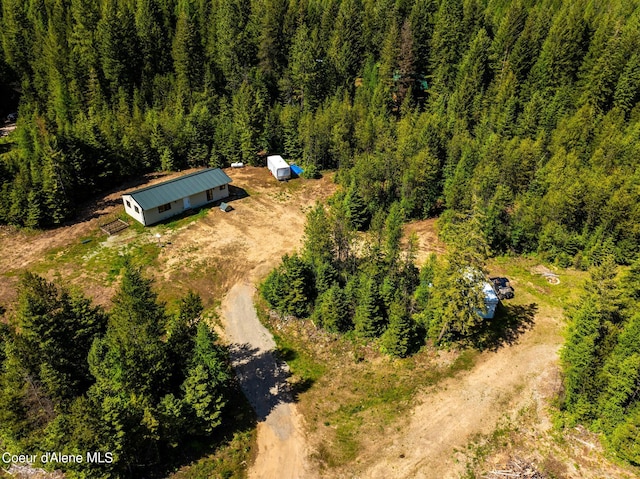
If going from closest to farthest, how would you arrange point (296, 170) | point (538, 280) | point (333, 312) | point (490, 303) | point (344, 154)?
point (333, 312), point (490, 303), point (538, 280), point (344, 154), point (296, 170)

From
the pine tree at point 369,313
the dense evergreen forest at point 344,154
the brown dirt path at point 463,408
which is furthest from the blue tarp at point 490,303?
the pine tree at point 369,313

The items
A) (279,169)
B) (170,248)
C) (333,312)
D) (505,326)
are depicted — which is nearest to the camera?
(333,312)

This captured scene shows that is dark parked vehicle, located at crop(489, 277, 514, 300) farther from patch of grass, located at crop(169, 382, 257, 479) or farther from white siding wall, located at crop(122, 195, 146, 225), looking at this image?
white siding wall, located at crop(122, 195, 146, 225)

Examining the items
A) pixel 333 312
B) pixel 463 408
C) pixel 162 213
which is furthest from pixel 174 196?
pixel 463 408

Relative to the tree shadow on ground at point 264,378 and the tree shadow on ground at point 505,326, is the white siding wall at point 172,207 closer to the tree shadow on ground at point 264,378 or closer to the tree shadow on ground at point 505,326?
the tree shadow on ground at point 264,378

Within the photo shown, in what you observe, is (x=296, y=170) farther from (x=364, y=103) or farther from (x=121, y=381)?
(x=121, y=381)

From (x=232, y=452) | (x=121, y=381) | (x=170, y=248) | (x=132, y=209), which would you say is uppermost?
(x=121, y=381)
